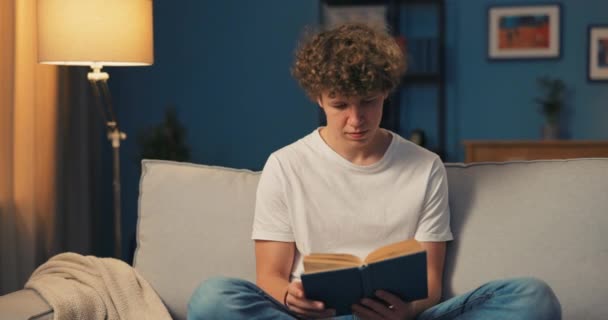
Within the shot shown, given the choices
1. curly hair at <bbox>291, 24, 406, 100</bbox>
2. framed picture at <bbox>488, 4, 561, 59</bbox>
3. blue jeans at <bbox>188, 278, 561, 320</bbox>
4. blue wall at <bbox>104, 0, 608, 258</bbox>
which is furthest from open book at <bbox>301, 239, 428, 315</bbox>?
framed picture at <bbox>488, 4, 561, 59</bbox>

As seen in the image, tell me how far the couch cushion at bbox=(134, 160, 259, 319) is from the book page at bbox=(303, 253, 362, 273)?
0.49m

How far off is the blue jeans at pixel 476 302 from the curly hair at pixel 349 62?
50 cm

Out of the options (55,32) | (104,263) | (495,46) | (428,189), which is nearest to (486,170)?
(428,189)

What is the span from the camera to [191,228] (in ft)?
7.60

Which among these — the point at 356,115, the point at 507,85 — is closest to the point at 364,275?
the point at 356,115

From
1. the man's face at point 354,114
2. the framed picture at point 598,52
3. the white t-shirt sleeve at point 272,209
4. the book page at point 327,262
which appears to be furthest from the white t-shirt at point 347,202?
the framed picture at point 598,52

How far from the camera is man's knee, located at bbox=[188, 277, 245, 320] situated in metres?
1.90

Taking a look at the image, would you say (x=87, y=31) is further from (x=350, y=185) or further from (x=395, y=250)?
(x=395, y=250)

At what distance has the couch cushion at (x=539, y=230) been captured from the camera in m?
2.13

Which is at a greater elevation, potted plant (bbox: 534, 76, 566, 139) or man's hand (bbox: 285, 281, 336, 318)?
potted plant (bbox: 534, 76, 566, 139)

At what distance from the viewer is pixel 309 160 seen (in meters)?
2.21

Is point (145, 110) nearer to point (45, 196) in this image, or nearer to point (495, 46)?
point (45, 196)

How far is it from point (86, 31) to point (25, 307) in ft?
3.83

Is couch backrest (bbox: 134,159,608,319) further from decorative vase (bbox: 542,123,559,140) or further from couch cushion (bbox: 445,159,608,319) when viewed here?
decorative vase (bbox: 542,123,559,140)
